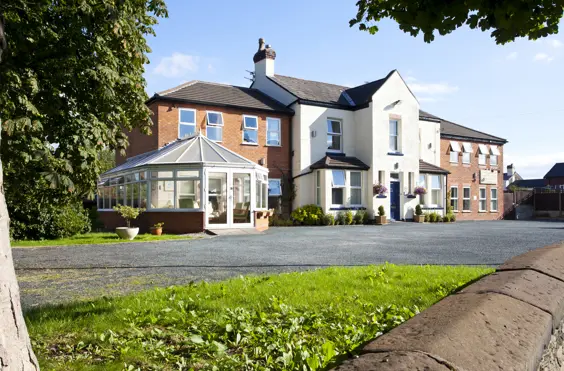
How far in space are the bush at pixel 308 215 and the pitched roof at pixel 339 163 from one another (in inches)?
86.5

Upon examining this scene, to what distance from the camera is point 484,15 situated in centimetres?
324

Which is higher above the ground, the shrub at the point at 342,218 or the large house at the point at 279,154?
the large house at the point at 279,154

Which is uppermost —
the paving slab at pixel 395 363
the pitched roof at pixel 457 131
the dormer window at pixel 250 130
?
the pitched roof at pixel 457 131

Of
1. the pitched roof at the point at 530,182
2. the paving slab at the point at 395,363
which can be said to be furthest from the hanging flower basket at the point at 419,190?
the pitched roof at the point at 530,182

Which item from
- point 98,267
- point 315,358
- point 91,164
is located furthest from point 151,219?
point 315,358

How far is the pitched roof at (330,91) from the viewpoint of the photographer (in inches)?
934

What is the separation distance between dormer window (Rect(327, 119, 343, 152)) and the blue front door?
368cm

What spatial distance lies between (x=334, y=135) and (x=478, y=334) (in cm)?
2298

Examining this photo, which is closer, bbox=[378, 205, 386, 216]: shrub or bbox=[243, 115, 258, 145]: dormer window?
bbox=[243, 115, 258, 145]: dormer window

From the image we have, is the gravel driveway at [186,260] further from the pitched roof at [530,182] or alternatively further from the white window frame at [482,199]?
the pitched roof at [530,182]

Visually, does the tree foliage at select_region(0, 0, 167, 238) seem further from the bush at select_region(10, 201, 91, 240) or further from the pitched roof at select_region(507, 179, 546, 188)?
the pitched roof at select_region(507, 179, 546, 188)

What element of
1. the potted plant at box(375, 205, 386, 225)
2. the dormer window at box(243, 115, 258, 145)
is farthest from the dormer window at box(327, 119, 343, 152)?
the dormer window at box(243, 115, 258, 145)

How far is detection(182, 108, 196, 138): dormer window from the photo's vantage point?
2011 centimetres

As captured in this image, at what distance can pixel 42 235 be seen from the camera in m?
13.5
